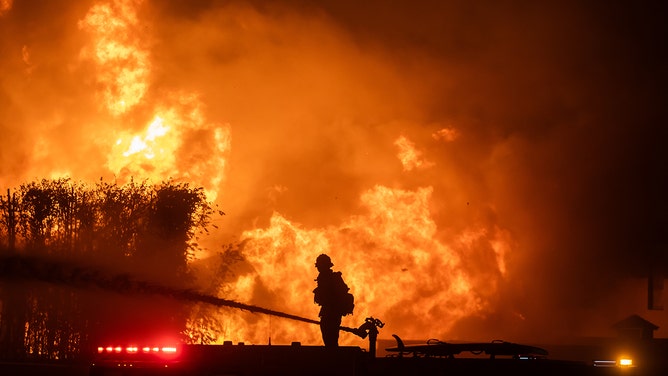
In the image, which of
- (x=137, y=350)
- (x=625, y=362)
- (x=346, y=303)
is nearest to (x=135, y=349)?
(x=137, y=350)

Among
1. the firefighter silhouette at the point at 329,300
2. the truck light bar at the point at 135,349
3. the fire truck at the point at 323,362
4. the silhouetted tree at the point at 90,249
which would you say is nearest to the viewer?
the fire truck at the point at 323,362

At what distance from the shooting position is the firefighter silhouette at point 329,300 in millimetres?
25484

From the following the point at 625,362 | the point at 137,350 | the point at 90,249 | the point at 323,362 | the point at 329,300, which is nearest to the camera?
the point at 625,362

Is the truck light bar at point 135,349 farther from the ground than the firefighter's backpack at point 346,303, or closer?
closer

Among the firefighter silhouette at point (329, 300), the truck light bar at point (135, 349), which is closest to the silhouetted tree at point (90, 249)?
the firefighter silhouette at point (329, 300)

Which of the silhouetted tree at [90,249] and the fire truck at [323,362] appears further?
the silhouetted tree at [90,249]

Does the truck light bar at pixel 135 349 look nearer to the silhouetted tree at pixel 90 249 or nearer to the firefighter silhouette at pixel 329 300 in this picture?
the firefighter silhouette at pixel 329 300

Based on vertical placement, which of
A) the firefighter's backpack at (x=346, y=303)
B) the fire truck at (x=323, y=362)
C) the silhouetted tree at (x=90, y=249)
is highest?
the silhouetted tree at (x=90, y=249)

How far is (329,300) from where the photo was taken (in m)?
25.6

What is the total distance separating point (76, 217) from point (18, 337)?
385 inches

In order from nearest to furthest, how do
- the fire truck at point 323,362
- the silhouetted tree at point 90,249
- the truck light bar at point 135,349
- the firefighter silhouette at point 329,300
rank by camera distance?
the fire truck at point 323,362 → the truck light bar at point 135,349 → the firefighter silhouette at point 329,300 → the silhouetted tree at point 90,249

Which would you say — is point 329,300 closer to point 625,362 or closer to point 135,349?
point 135,349

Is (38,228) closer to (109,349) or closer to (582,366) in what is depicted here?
(109,349)

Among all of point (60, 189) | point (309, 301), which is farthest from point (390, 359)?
point (309, 301)
